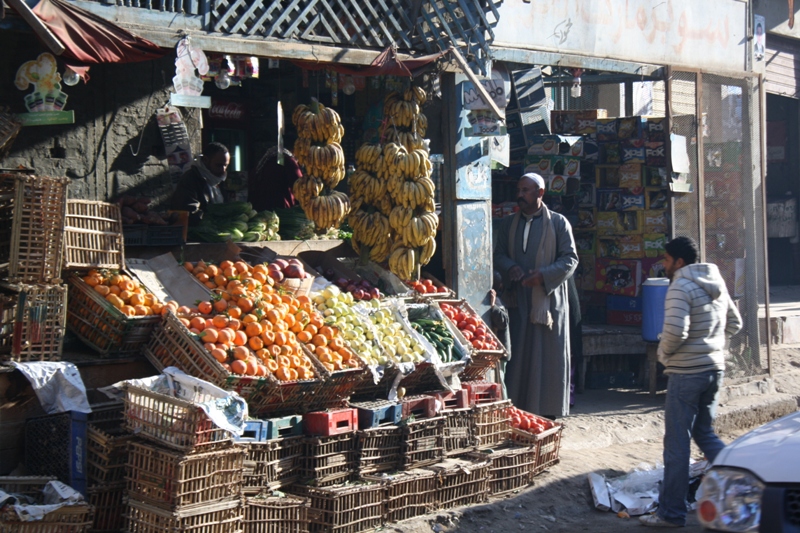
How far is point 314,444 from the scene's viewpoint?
6543mm

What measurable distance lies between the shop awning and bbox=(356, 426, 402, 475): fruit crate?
3006 millimetres

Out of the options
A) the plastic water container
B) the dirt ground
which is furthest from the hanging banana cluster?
the plastic water container

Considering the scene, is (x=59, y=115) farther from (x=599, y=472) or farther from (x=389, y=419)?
(x=599, y=472)

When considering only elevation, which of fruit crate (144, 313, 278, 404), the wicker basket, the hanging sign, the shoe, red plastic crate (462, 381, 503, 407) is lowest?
the shoe

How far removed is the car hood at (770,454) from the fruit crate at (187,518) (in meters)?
2.86

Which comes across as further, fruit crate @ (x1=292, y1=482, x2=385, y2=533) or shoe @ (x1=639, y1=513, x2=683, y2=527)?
shoe @ (x1=639, y1=513, x2=683, y2=527)

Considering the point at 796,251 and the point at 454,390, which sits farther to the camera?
the point at 796,251

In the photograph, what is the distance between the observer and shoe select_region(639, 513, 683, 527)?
22.4ft

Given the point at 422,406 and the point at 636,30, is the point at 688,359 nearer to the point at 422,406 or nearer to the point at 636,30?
the point at 422,406

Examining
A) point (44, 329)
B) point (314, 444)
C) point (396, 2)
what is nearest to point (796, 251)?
point (396, 2)

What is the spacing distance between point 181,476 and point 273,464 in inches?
36.8

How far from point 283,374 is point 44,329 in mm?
1541

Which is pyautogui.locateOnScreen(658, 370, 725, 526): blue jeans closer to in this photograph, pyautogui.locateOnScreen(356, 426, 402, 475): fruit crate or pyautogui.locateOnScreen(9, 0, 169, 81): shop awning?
pyautogui.locateOnScreen(356, 426, 402, 475): fruit crate

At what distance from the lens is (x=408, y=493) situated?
6836 millimetres
